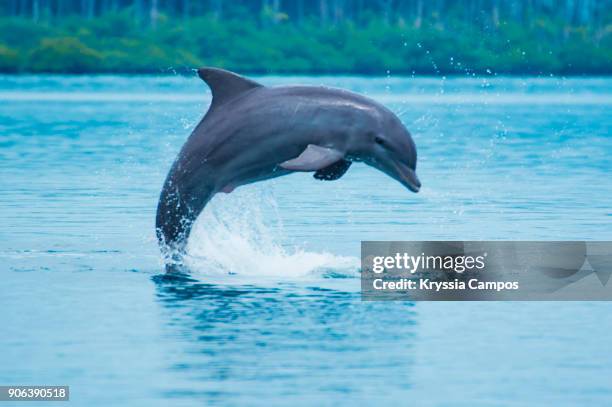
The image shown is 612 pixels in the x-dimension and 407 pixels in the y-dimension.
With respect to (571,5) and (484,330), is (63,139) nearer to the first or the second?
(484,330)

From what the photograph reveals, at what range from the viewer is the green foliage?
88750 millimetres

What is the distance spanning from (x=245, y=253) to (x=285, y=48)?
7355 centimetres

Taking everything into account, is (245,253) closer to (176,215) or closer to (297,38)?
(176,215)

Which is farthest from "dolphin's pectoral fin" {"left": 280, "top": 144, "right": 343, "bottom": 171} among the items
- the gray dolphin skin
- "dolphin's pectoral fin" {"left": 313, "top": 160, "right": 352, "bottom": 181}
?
"dolphin's pectoral fin" {"left": 313, "top": 160, "right": 352, "bottom": 181}

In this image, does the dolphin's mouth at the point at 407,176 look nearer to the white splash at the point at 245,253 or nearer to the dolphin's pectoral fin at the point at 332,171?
the dolphin's pectoral fin at the point at 332,171

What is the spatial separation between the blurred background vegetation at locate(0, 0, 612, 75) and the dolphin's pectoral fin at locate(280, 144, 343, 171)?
70.3 metres

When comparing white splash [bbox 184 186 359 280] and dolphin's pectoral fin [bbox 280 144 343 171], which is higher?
dolphin's pectoral fin [bbox 280 144 343 171]

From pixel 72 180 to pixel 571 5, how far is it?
85.8m

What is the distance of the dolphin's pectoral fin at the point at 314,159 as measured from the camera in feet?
49.0

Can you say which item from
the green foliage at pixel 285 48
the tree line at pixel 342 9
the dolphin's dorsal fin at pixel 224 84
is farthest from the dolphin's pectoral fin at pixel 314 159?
the tree line at pixel 342 9

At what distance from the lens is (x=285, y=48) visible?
9038 cm

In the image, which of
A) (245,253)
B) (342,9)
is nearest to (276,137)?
(245,253)

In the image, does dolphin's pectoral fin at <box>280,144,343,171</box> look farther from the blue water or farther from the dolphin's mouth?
the blue water

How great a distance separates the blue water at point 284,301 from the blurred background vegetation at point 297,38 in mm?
58651
